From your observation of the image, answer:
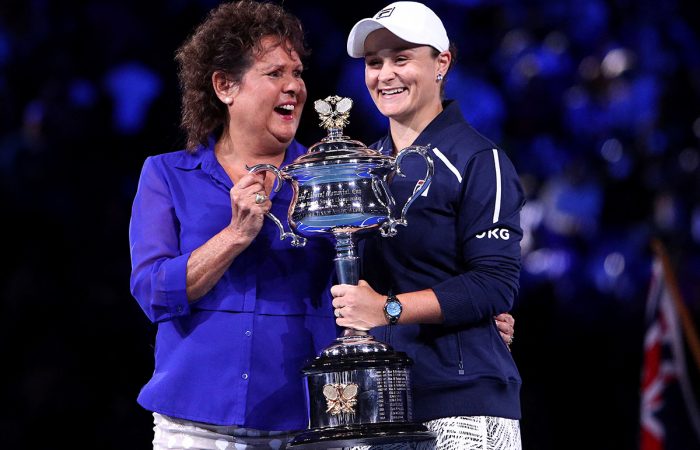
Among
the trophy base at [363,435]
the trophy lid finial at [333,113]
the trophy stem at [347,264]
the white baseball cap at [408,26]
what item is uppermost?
the white baseball cap at [408,26]

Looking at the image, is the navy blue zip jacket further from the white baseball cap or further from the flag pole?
the flag pole

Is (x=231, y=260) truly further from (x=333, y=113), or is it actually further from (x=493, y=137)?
(x=493, y=137)

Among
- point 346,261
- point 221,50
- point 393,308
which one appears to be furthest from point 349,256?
point 221,50

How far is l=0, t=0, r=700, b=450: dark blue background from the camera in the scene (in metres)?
4.37

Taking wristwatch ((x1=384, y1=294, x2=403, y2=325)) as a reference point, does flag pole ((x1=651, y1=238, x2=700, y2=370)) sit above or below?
above

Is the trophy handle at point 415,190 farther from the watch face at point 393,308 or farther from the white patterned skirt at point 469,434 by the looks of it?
the white patterned skirt at point 469,434

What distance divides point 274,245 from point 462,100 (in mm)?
3208

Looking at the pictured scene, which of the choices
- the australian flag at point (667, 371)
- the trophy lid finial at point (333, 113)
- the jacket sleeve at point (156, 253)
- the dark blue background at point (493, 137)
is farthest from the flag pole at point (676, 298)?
the jacket sleeve at point (156, 253)

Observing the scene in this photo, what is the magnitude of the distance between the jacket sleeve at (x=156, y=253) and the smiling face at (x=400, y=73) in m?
0.49

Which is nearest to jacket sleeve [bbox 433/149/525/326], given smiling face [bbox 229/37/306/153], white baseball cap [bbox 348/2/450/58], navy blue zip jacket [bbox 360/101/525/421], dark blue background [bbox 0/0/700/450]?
navy blue zip jacket [bbox 360/101/525/421]

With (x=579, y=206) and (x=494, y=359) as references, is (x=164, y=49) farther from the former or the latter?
(x=494, y=359)

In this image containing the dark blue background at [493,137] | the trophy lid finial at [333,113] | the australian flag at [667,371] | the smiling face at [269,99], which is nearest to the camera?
the trophy lid finial at [333,113]

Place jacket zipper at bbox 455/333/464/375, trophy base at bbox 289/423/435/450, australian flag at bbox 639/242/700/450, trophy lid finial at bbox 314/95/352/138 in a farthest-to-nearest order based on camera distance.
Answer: australian flag at bbox 639/242/700/450 < trophy lid finial at bbox 314/95/352/138 < jacket zipper at bbox 455/333/464/375 < trophy base at bbox 289/423/435/450

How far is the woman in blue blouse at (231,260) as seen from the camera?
7.46ft
